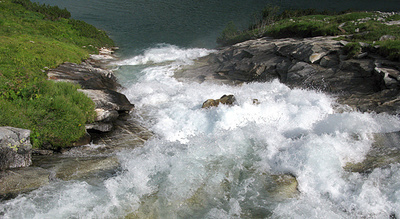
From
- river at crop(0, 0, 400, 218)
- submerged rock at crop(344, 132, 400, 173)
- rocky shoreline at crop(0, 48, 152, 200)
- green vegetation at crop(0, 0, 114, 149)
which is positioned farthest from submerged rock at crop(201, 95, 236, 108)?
submerged rock at crop(344, 132, 400, 173)

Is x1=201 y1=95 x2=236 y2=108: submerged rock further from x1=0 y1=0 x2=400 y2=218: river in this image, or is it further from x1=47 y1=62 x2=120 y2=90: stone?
x1=47 y1=62 x2=120 y2=90: stone

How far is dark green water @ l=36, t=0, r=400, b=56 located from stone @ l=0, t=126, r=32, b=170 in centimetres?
2317

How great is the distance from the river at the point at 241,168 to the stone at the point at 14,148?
1850mm

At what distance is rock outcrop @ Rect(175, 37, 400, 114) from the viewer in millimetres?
13914

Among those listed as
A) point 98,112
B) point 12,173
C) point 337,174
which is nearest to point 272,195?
point 337,174

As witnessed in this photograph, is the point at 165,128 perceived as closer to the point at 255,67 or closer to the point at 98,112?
the point at 98,112

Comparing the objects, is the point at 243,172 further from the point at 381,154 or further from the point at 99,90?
the point at 99,90

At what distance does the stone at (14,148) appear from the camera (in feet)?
29.6

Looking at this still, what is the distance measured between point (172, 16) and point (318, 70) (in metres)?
34.9

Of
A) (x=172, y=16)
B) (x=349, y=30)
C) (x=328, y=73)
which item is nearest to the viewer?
(x=328, y=73)

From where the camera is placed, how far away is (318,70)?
17781mm

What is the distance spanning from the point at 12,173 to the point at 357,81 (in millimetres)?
18055

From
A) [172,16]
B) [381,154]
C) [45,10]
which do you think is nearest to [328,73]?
[381,154]

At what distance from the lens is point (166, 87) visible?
20641 millimetres
